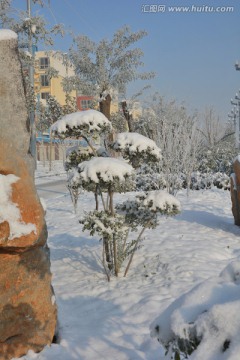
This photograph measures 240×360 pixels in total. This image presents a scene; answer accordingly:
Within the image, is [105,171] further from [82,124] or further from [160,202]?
[160,202]

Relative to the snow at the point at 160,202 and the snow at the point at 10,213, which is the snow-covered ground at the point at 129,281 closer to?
the snow at the point at 160,202

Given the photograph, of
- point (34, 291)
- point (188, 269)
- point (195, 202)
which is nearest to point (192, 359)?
point (34, 291)

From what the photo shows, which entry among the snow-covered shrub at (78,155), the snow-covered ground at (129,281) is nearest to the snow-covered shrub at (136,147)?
the snow-covered shrub at (78,155)

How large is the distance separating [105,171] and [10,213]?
180 centimetres

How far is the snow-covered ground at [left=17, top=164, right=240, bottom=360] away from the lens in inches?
152

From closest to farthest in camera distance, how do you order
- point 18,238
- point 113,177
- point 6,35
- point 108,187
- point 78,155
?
point 18,238 < point 6,35 < point 113,177 < point 108,187 < point 78,155

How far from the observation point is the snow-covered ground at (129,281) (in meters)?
3.86

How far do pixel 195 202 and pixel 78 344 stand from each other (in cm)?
941

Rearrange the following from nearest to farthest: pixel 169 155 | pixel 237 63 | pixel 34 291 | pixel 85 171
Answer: pixel 34 291 → pixel 85 171 → pixel 169 155 → pixel 237 63

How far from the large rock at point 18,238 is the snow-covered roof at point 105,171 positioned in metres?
1.12

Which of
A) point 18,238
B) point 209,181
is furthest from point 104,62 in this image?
point 18,238

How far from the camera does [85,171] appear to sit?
16.5 ft

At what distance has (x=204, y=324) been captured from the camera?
165 centimetres

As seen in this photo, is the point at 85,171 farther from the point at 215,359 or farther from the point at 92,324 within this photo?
the point at 215,359
